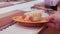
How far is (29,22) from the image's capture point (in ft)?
2.20

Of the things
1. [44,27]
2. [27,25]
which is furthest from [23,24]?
[44,27]

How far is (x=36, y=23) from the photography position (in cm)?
A: 67

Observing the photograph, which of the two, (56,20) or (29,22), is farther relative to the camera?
(56,20)

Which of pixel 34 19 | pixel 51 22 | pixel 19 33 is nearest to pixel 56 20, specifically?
pixel 51 22

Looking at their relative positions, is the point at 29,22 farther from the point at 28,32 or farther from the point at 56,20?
the point at 56,20

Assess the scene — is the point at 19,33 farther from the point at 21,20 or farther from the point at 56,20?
the point at 56,20

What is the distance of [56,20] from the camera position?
771mm

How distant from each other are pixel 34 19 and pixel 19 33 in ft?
0.48

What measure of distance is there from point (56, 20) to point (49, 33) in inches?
3.9

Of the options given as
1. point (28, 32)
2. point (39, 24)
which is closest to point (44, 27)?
point (39, 24)

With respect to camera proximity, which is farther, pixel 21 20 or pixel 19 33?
pixel 21 20

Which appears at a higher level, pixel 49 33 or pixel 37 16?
pixel 37 16

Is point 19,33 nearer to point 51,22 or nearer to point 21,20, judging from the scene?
point 21,20

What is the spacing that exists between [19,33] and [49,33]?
0.27 metres
